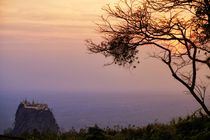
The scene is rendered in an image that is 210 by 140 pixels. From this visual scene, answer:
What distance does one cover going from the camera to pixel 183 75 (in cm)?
2652

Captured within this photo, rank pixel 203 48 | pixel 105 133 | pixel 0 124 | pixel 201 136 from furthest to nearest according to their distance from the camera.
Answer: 1. pixel 0 124
2. pixel 203 48
3. pixel 105 133
4. pixel 201 136

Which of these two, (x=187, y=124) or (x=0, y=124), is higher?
(x=0, y=124)

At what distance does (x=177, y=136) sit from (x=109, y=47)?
5.64 m

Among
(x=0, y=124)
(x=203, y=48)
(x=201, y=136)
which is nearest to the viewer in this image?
(x=201, y=136)

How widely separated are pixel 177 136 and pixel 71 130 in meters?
5.08

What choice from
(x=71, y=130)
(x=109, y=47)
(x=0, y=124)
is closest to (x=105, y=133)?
(x=71, y=130)

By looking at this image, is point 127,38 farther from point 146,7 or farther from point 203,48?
A: point 203,48

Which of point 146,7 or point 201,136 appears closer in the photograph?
point 201,136

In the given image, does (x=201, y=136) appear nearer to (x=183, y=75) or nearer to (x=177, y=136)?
(x=177, y=136)

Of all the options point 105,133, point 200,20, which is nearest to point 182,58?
point 200,20

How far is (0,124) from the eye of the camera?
75812 mm

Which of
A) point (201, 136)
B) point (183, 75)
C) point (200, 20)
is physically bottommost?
point (201, 136)

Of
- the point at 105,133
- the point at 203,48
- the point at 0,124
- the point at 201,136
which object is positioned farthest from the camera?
the point at 0,124

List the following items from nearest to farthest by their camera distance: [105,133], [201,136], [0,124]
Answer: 1. [201,136]
2. [105,133]
3. [0,124]
